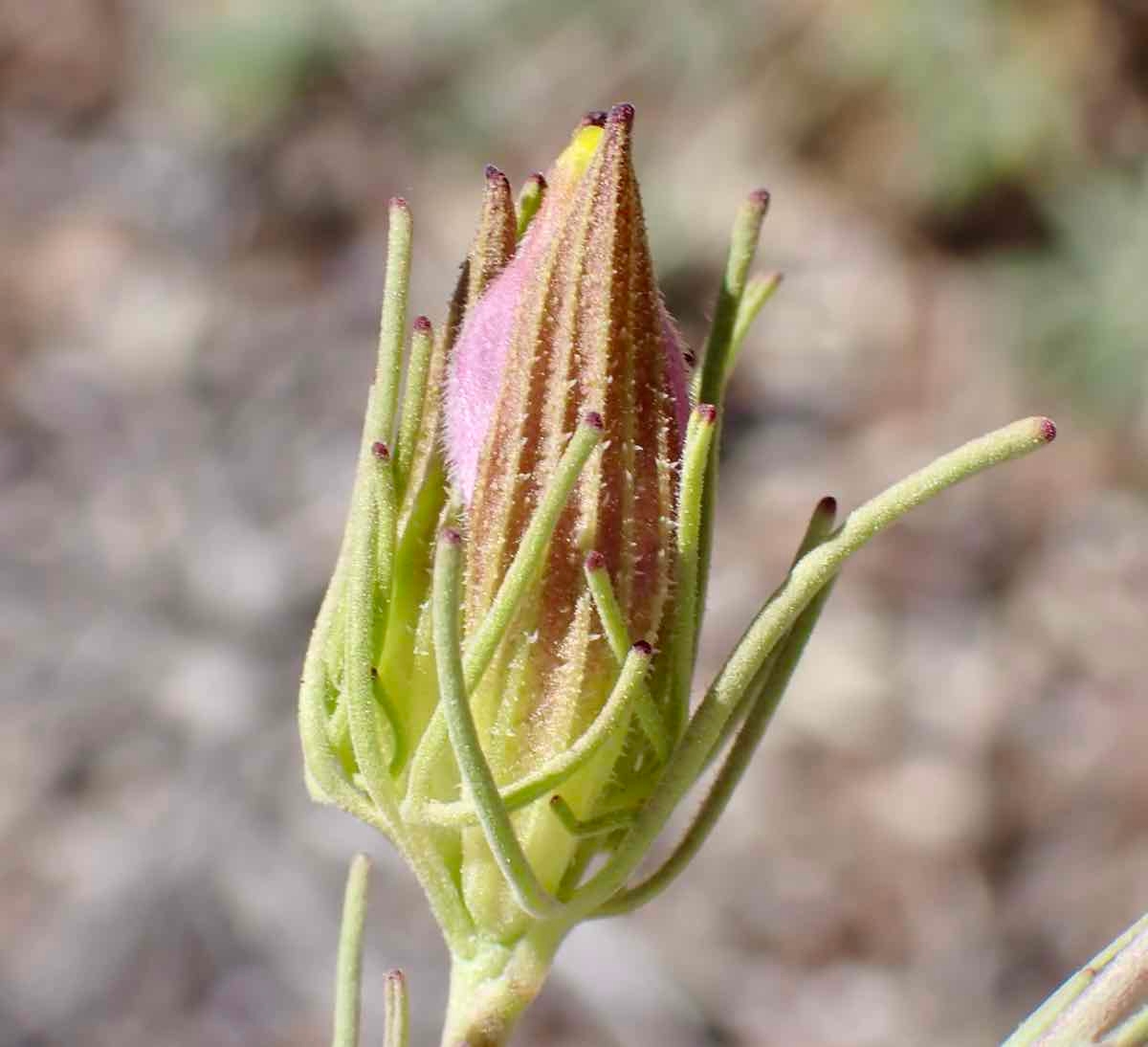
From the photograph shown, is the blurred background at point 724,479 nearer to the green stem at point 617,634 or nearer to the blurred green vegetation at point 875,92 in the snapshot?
the blurred green vegetation at point 875,92

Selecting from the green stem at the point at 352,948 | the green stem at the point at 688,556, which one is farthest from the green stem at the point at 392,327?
the green stem at the point at 352,948

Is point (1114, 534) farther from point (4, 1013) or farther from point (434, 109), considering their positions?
point (4, 1013)

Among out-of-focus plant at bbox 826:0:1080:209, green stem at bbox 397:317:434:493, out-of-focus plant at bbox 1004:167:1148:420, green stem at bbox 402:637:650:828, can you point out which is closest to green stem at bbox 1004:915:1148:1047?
green stem at bbox 402:637:650:828

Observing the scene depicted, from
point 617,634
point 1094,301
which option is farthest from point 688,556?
point 1094,301

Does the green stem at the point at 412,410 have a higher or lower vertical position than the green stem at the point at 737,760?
higher

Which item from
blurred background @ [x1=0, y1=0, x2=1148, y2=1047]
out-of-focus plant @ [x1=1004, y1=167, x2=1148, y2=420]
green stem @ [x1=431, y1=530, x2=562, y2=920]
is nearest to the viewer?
green stem @ [x1=431, y1=530, x2=562, y2=920]

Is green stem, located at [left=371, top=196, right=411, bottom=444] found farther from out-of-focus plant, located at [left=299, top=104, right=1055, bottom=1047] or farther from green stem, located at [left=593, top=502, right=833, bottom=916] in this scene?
green stem, located at [left=593, top=502, right=833, bottom=916]

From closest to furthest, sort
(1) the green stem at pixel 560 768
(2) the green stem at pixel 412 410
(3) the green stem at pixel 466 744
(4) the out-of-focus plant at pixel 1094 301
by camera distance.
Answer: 1. (3) the green stem at pixel 466 744
2. (1) the green stem at pixel 560 768
3. (2) the green stem at pixel 412 410
4. (4) the out-of-focus plant at pixel 1094 301
